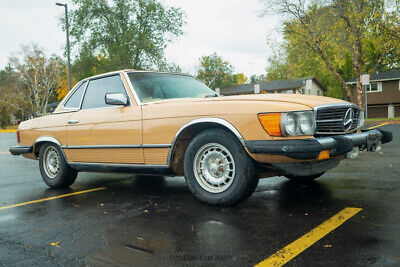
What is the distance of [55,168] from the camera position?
20.2 ft

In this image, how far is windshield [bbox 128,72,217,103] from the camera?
5051mm

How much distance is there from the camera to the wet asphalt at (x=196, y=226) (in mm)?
2760

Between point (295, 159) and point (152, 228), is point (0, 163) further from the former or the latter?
point (295, 159)

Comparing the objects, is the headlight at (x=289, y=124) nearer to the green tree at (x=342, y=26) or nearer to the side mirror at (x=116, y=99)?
the side mirror at (x=116, y=99)

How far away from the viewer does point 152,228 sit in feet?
11.6

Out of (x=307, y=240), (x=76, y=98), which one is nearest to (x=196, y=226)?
(x=307, y=240)

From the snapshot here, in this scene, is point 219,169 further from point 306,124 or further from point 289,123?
point 306,124

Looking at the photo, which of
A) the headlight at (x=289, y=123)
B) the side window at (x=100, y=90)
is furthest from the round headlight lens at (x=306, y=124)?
the side window at (x=100, y=90)

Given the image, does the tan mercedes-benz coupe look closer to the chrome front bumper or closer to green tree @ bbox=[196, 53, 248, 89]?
the chrome front bumper

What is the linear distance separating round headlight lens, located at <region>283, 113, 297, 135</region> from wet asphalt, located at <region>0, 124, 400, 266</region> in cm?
83

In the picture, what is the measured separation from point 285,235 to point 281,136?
946 mm

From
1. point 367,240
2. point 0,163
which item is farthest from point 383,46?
point 367,240

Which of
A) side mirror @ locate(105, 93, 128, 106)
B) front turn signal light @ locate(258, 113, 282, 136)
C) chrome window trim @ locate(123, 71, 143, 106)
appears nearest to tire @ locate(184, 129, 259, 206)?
front turn signal light @ locate(258, 113, 282, 136)

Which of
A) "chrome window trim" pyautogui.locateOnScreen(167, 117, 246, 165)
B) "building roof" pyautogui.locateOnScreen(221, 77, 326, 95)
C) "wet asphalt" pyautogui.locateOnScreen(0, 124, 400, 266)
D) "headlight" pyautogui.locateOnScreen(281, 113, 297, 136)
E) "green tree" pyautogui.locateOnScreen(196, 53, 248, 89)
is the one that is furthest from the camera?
"green tree" pyautogui.locateOnScreen(196, 53, 248, 89)
